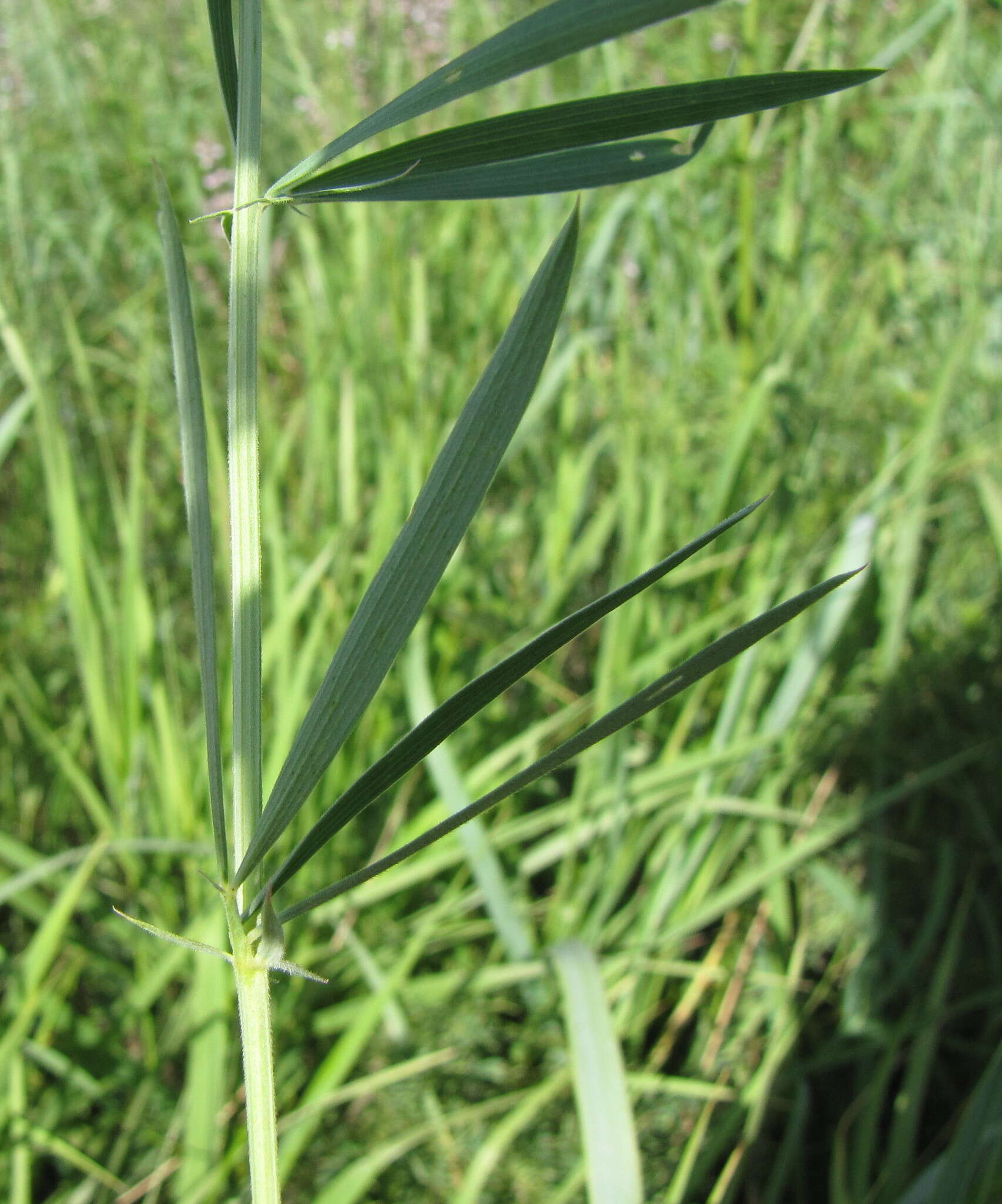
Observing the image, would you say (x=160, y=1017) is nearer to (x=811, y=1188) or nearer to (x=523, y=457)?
(x=811, y=1188)

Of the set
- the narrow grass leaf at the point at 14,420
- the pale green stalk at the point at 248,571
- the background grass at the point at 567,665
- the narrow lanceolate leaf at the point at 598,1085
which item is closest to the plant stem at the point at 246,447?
the pale green stalk at the point at 248,571

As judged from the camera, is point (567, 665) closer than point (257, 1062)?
No

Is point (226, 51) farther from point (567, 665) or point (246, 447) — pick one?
point (567, 665)

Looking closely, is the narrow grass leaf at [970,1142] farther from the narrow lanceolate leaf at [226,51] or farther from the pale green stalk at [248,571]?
the narrow lanceolate leaf at [226,51]

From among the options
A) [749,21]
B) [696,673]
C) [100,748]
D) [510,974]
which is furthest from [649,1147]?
[749,21]

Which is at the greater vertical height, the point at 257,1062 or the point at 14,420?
the point at 14,420

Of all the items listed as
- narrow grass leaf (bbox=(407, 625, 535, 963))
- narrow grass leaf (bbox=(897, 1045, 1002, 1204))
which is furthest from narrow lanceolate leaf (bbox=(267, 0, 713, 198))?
narrow grass leaf (bbox=(407, 625, 535, 963))

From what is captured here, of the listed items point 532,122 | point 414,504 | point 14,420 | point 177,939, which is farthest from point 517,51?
point 14,420

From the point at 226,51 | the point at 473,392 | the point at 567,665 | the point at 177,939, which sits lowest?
the point at 177,939
